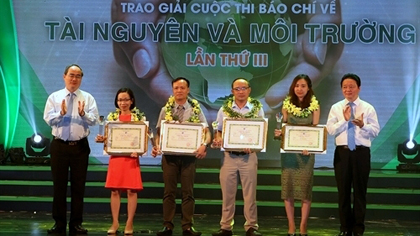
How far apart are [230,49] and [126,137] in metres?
3.23

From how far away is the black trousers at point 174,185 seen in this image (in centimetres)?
663

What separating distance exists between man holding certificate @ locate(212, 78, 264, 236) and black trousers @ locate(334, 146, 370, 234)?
2.61ft

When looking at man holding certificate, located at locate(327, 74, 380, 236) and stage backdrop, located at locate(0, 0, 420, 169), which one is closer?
man holding certificate, located at locate(327, 74, 380, 236)

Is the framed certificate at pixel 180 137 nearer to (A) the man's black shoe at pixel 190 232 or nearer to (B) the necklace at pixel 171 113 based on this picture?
(B) the necklace at pixel 171 113

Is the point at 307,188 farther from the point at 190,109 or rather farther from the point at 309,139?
the point at 190,109

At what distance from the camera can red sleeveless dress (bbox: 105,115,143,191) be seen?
6523mm

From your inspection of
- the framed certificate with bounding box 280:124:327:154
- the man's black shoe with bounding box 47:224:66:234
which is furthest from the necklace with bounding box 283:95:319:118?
the man's black shoe with bounding box 47:224:66:234

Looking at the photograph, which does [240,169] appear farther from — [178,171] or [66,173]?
[66,173]

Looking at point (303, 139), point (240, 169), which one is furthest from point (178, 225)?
point (303, 139)

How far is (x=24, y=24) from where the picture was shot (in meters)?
9.62

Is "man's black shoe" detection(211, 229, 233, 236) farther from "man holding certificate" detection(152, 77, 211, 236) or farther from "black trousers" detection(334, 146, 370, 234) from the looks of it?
"black trousers" detection(334, 146, 370, 234)

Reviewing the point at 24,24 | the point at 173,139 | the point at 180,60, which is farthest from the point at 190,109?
the point at 24,24

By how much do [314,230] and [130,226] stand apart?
6.22 ft

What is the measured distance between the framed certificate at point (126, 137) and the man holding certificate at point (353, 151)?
1.72 m
